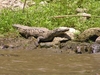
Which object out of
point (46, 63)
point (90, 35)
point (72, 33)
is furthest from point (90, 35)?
point (46, 63)

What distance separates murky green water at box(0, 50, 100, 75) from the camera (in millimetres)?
6027

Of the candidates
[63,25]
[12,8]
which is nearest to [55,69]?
[63,25]

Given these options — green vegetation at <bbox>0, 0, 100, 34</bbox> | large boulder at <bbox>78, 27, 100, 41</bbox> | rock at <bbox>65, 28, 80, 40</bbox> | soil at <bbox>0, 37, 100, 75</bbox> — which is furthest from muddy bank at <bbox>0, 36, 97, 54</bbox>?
green vegetation at <bbox>0, 0, 100, 34</bbox>

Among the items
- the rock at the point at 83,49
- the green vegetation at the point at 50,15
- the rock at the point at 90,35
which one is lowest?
the rock at the point at 83,49

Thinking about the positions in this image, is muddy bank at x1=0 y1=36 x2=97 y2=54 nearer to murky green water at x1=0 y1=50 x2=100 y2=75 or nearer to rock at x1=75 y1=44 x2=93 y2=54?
rock at x1=75 y1=44 x2=93 y2=54

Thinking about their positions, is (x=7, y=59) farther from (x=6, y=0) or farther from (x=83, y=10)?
(x=6, y=0)

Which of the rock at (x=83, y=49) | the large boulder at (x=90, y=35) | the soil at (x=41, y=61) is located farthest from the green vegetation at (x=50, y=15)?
the rock at (x=83, y=49)

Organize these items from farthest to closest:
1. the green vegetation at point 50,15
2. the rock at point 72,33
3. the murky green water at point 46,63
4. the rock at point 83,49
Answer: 1. the green vegetation at point 50,15
2. the rock at point 72,33
3. the rock at point 83,49
4. the murky green water at point 46,63

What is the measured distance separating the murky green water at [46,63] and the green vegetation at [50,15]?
254 centimetres

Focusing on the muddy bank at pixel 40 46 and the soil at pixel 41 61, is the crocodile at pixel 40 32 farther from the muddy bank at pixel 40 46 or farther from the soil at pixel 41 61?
the soil at pixel 41 61

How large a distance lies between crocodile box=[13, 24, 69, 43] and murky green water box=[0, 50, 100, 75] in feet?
3.56

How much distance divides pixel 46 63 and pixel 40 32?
3.14 meters

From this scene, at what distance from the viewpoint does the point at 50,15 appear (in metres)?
12.0

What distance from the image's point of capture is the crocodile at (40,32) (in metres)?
9.64
